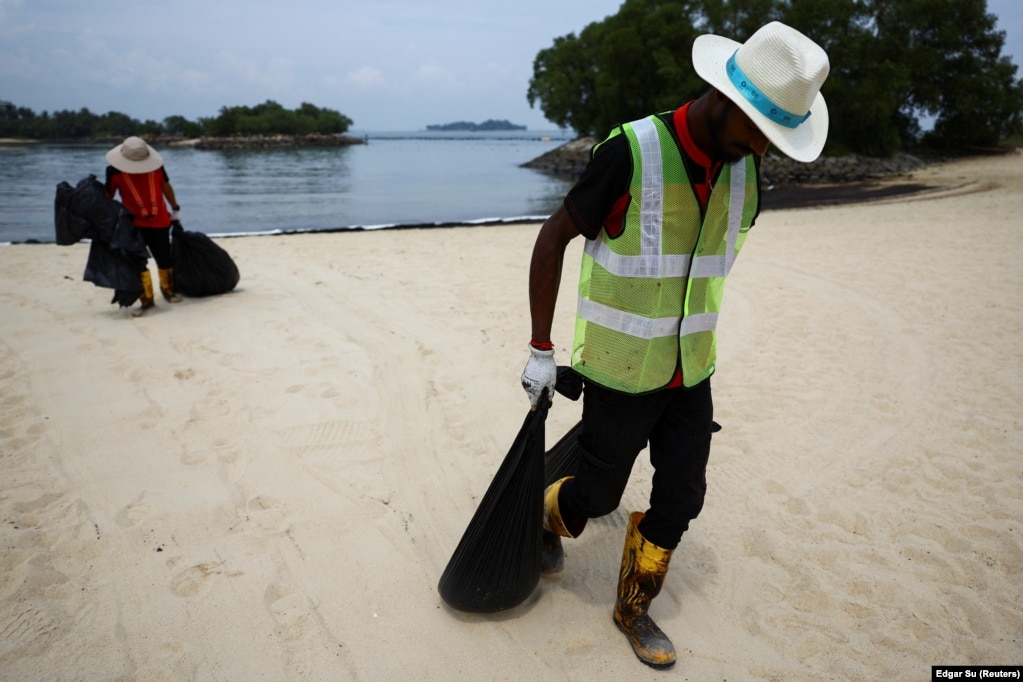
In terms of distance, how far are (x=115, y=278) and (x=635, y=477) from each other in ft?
17.0

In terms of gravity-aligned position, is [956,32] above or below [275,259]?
above

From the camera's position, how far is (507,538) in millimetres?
2330

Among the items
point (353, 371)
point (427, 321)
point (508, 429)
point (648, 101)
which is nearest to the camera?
point (508, 429)

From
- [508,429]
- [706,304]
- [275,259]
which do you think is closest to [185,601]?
[508,429]

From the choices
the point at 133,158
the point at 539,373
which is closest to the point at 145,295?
the point at 133,158

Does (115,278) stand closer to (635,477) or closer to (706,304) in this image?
(635,477)

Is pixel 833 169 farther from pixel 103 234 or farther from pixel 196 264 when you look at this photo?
pixel 103 234

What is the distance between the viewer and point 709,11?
38562 millimetres

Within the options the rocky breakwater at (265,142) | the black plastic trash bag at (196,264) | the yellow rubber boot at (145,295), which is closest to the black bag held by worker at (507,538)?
the yellow rubber boot at (145,295)

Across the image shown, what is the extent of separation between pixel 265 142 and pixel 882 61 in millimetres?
64381

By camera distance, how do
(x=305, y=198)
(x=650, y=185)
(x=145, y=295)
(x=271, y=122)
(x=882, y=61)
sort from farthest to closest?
1. (x=271, y=122)
2. (x=882, y=61)
3. (x=305, y=198)
4. (x=145, y=295)
5. (x=650, y=185)

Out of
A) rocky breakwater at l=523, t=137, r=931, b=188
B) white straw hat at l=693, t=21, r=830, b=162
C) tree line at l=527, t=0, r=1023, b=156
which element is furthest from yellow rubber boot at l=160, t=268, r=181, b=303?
Answer: tree line at l=527, t=0, r=1023, b=156

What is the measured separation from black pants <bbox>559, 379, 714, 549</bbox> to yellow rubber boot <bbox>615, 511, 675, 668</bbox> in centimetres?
6

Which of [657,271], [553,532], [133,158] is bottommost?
[553,532]
